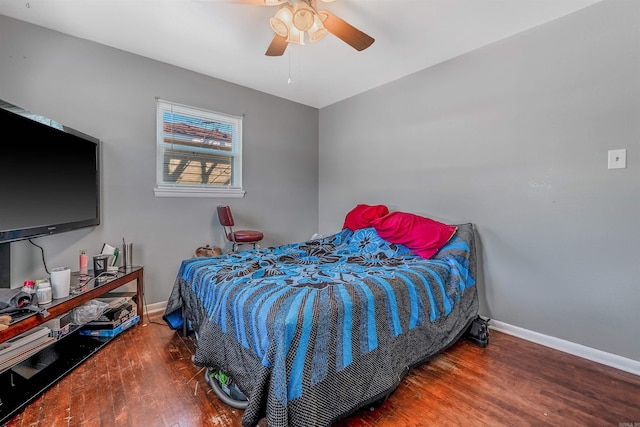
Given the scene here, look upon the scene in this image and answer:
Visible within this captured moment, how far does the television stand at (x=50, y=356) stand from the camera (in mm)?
1440

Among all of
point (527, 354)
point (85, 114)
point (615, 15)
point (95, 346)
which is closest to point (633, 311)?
point (527, 354)

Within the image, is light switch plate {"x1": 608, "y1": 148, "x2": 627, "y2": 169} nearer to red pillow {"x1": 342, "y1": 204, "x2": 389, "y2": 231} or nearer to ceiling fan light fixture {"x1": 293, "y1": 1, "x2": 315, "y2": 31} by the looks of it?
red pillow {"x1": 342, "y1": 204, "x2": 389, "y2": 231}

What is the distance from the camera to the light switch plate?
6.21ft

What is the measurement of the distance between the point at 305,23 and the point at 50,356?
274 cm

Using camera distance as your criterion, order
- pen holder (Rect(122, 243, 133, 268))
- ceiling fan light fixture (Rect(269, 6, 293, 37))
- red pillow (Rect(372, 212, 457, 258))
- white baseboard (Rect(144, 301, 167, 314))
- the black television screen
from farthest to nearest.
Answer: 1. white baseboard (Rect(144, 301, 167, 314))
2. pen holder (Rect(122, 243, 133, 268))
3. red pillow (Rect(372, 212, 457, 258))
4. ceiling fan light fixture (Rect(269, 6, 293, 37))
5. the black television screen

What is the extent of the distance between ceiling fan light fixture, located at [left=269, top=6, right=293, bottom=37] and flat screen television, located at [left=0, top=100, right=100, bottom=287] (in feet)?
5.29

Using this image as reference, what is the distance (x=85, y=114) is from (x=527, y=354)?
13.4 ft

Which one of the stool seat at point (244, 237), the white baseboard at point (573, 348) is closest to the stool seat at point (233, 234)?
the stool seat at point (244, 237)

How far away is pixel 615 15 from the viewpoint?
1.91 m

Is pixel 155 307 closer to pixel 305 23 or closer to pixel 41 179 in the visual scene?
pixel 41 179

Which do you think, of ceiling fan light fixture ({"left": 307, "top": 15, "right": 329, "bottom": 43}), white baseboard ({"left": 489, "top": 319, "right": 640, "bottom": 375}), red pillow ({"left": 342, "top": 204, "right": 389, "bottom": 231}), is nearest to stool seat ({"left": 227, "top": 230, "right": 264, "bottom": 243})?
red pillow ({"left": 342, "top": 204, "right": 389, "bottom": 231})

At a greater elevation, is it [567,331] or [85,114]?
[85,114]

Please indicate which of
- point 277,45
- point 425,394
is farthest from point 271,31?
point 425,394

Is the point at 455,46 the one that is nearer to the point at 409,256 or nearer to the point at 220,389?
the point at 409,256
